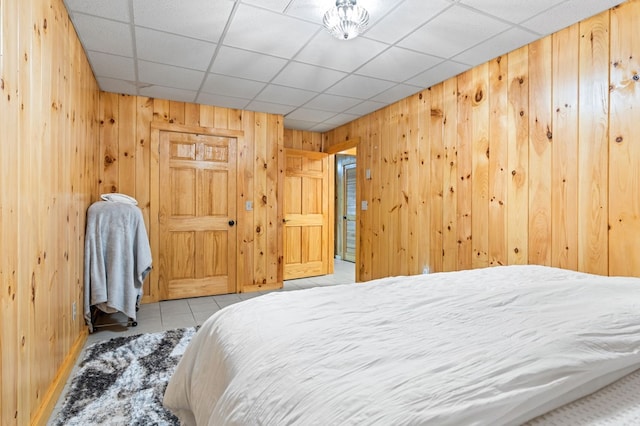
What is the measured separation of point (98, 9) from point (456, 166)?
3.08m

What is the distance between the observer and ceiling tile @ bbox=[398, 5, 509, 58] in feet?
7.27

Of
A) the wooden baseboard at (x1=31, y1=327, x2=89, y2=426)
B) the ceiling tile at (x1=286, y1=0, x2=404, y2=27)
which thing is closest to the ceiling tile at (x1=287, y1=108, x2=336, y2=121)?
the ceiling tile at (x1=286, y1=0, x2=404, y2=27)

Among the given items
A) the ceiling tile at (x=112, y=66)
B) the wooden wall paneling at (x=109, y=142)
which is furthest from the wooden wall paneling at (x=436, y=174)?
the wooden wall paneling at (x=109, y=142)

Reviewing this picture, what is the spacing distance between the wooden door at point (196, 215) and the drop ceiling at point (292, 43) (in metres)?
0.69

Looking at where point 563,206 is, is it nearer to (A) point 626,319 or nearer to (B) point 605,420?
(A) point 626,319

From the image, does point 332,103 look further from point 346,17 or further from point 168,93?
point 346,17

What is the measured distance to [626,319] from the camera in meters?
0.90

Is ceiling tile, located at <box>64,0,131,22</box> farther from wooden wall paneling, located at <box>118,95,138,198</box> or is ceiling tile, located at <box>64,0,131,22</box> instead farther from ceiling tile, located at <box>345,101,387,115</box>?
ceiling tile, located at <box>345,101,387,115</box>

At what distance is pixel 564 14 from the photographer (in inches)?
85.0

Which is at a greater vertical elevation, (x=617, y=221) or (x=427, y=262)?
(x=617, y=221)

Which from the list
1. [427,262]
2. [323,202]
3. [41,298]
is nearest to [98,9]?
[41,298]

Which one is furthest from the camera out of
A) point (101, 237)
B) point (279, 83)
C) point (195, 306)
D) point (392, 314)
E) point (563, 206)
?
point (195, 306)

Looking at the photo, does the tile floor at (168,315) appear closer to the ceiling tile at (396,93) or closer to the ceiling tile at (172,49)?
the ceiling tile at (172,49)

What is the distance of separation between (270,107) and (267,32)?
1820 mm
